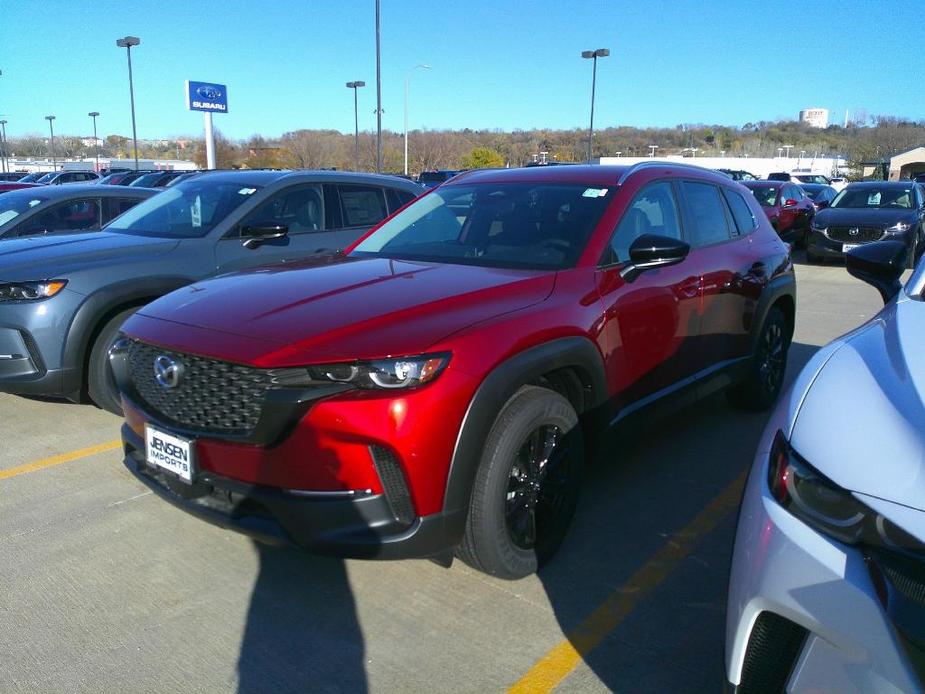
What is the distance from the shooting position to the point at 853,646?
62.2 inches

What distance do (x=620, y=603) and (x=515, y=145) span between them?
269ft

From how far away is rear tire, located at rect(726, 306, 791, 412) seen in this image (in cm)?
524

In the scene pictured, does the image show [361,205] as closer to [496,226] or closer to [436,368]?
[496,226]

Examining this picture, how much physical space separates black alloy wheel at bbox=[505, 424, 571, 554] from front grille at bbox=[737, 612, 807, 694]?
1.26m

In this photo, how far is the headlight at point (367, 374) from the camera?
2570 millimetres

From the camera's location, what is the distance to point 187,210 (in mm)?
5996

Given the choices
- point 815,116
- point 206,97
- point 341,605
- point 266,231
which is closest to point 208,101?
point 206,97

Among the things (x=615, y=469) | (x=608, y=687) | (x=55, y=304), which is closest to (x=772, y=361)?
(x=615, y=469)

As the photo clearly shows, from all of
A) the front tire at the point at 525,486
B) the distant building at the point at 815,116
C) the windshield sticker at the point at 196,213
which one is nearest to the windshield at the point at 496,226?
the front tire at the point at 525,486

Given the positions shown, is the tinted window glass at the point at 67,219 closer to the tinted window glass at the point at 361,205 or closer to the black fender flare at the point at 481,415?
the tinted window glass at the point at 361,205

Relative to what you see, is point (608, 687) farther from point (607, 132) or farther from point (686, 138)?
point (686, 138)

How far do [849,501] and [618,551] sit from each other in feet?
6.17

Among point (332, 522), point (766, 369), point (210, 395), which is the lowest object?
point (766, 369)

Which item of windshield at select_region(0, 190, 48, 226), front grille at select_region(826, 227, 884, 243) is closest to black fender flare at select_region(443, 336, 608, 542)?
windshield at select_region(0, 190, 48, 226)
